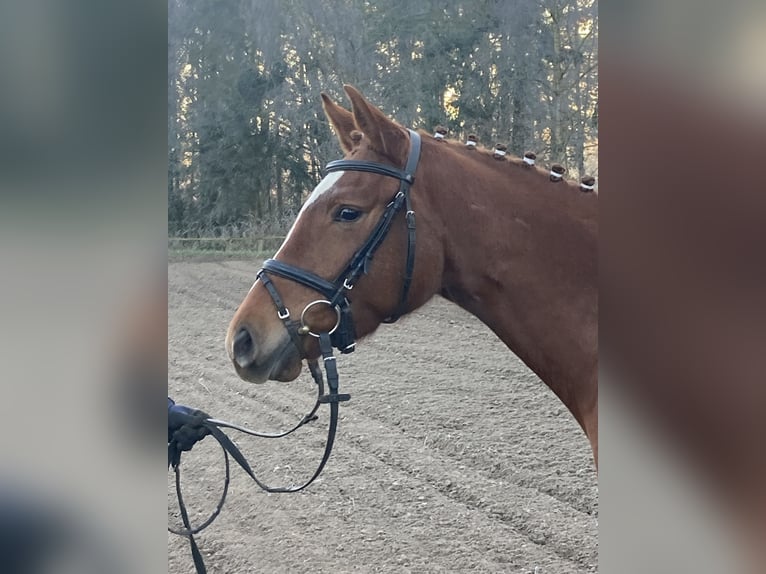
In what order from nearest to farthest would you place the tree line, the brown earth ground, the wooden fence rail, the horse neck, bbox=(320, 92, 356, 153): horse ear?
the horse neck
bbox=(320, 92, 356, 153): horse ear
the brown earth ground
the tree line
the wooden fence rail

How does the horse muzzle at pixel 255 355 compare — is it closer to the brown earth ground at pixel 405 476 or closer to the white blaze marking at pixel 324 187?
the white blaze marking at pixel 324 187

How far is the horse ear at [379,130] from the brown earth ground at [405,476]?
67 centimetres

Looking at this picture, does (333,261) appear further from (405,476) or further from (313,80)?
(313,80)

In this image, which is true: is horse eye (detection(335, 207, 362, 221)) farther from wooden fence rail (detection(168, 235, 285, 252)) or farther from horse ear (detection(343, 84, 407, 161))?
wooden fence rail (detection(168, 235, 285, 252))

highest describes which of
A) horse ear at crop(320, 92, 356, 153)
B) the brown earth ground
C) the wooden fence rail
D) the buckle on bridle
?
horse ear at crop(320, 92, 356, 153)

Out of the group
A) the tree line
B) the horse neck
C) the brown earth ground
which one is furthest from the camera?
the tree line

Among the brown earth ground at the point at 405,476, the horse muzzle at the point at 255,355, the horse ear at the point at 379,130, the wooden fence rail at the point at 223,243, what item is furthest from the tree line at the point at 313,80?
the horse muzzle at the point at 255,355

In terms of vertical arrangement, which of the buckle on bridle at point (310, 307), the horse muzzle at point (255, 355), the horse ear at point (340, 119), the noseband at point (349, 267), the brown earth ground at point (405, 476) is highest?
the horse ear at point (340, 119)

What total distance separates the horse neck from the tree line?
4.89m

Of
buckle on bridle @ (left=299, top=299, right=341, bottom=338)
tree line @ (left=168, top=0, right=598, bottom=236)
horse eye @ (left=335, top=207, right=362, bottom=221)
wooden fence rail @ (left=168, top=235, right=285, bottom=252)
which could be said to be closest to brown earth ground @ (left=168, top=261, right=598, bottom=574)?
buckle on bridle @ (left=299, top=299, right=341, bottom=338)

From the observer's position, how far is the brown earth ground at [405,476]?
9.33 feet

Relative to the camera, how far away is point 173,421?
1332 mm

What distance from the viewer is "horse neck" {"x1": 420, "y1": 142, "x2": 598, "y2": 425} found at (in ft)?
4.80
